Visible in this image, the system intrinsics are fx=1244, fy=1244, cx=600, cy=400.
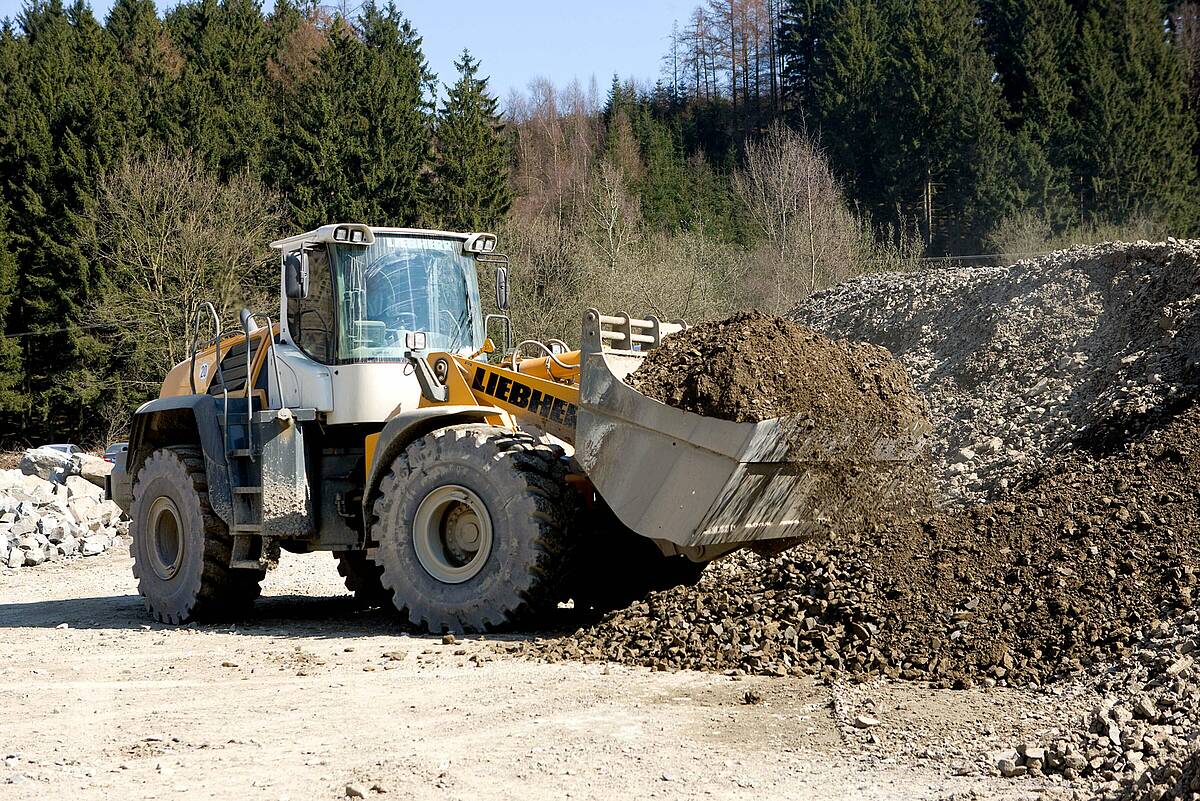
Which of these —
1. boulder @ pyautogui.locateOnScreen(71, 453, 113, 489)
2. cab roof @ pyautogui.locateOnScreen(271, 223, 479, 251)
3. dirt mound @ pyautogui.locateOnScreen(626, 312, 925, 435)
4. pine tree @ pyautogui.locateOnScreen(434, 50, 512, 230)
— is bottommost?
boulder @ pyautogui.locateOnScreen(71, 453, 113, 489)

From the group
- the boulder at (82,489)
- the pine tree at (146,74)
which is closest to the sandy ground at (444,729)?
the boulder at (82,489)

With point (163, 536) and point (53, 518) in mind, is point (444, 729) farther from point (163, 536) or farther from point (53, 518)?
point (53, 518)

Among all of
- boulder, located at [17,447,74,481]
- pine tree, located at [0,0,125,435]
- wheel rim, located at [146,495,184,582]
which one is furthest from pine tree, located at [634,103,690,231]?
wheel rim, located at [146,495,184,582]

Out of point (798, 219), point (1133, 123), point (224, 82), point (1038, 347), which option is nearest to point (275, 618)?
point (1038, 347)

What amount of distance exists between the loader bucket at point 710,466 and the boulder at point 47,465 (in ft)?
53.0

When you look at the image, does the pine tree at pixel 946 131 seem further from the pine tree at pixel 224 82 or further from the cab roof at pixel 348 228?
the cab roof at pixel 348 228

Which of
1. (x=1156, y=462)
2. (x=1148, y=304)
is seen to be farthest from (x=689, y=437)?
(x=1148, y=304)

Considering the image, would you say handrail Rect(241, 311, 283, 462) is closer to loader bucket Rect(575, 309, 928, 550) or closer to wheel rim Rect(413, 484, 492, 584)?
wheel rim Rect(413, 484, 492, 584)

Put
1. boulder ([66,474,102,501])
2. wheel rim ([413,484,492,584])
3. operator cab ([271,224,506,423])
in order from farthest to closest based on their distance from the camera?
boulder ([66,474,102,501])
operator cab ([271,224,506,423])
wheel rim ([413,484,492,584])

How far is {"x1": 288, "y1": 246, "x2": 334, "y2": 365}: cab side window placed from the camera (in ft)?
29.7

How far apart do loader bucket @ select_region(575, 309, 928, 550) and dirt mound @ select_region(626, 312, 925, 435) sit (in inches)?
3.8

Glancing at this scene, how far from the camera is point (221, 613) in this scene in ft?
32.0

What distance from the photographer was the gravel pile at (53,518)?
1568cm

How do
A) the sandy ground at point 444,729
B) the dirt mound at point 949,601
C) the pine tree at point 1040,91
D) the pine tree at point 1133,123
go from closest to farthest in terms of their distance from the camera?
the sandy ground at point 444,729 < the dirt mound at point 949,601 < the pine tree at point 1133,123 < the pine tree at point 1040,91
